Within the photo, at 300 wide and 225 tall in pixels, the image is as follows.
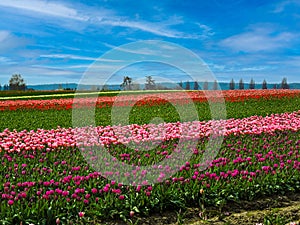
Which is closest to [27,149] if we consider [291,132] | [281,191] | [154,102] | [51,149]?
[51,149]

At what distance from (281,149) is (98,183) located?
13.5 ft

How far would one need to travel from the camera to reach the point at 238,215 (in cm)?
495

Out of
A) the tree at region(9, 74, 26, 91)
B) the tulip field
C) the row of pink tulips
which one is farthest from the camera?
the tree at region(9, 74, 26, 91)

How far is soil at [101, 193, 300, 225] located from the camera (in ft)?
15.4

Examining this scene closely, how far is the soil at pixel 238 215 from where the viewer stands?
185 inches

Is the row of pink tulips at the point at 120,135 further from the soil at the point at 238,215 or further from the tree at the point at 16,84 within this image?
the tree at the point at 16,84

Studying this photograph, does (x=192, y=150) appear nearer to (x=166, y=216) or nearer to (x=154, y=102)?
(x=166, y=216)

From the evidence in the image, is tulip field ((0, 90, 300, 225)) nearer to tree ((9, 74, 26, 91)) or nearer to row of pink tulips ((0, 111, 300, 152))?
row of pink tulips ((0, 111, 300, 152))

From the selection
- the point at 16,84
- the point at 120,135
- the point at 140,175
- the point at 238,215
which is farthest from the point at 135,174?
the point at 16,84

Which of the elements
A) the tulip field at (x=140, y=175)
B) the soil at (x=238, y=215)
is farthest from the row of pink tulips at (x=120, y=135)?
the soil at (x=238, y=215)

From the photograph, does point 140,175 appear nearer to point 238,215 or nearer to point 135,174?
point 135,174

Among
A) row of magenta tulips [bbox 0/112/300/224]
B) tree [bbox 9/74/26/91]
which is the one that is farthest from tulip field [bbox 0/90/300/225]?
tree [bbox 9/74/26/91]

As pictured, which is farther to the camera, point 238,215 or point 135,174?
point 135,174

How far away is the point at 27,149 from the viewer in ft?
24.5
